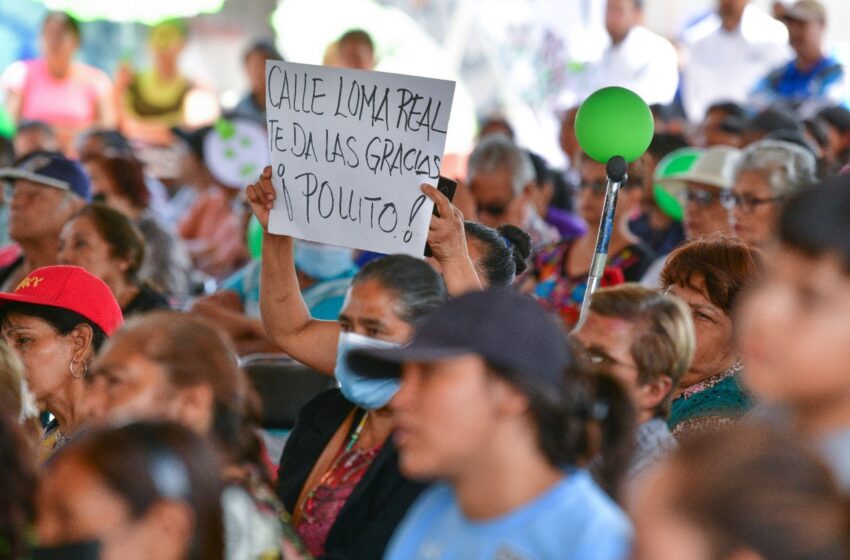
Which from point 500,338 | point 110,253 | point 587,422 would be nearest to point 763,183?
point 110,253

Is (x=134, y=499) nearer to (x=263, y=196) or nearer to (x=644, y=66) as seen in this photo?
(x=263, y=196)

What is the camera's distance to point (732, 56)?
30.2 ft

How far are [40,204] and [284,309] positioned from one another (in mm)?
2716

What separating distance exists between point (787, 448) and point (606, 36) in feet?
28.1

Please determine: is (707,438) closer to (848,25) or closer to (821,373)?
(821,373)

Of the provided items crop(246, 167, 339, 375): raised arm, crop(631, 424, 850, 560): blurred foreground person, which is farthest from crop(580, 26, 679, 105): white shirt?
crop(631, 424, 850, 560): blurred foreground person

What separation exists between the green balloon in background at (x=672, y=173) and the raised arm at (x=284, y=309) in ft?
8.93

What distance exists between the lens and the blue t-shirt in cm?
241

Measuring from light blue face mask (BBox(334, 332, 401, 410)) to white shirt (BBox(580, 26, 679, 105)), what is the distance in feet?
18.7

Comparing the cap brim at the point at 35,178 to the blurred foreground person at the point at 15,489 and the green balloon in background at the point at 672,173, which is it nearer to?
the green balloon in background at the point at 672,173

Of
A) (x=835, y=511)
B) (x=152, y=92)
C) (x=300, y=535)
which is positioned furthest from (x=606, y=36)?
(x=835, y=511)

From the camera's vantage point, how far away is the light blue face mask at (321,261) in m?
5.75

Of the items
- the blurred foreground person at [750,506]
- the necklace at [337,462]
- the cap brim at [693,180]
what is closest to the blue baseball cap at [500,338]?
the blurred foreground person at [750,506]

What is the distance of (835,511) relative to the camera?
1.87 m
